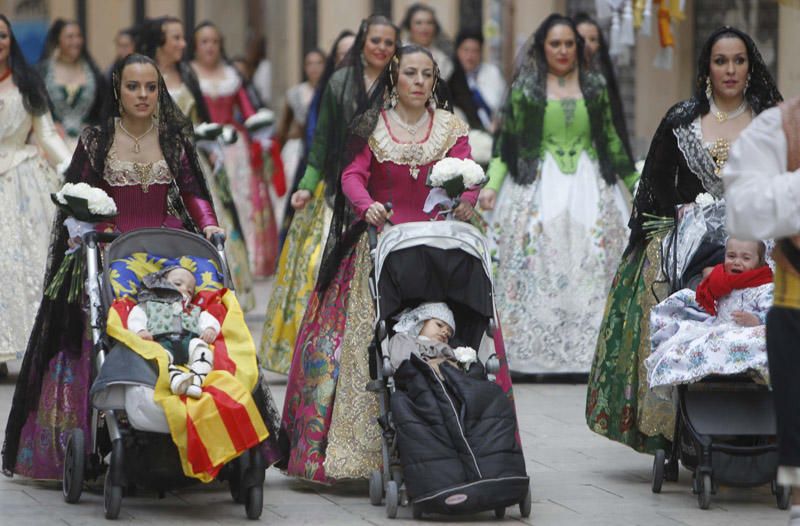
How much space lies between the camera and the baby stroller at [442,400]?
7434 millimetres

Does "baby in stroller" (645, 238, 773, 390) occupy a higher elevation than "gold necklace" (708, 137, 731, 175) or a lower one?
lower

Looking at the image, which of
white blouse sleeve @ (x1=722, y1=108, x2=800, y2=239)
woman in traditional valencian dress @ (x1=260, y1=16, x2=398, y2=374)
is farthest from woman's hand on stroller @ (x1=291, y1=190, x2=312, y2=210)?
white blouse sleeve @ (x1=722, y1=108, x2=800, y2=239)

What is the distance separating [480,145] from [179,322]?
19.7ft

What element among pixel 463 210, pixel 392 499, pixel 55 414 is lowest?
pixel 392 499

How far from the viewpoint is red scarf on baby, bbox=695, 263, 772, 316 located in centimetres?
777

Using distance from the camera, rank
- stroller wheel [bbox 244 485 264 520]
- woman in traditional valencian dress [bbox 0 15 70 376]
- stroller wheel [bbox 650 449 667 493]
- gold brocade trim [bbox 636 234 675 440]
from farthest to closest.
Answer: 1. woman in traditional valencian dress [bbox 0 15 70 376]
2. gold brocade trim [bbox 636 234 675 440]
3. stroller wheel [bbox 650 449 667 493]
4. stroller wheel [bbox 244 485 264 520]

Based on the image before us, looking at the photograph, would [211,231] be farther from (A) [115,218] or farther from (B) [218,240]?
(A) [115,218]

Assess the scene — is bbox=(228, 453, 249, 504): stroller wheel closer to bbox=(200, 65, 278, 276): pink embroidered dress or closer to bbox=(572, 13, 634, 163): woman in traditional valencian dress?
bbox=(572, 13, 634, 163): woman in traditional valencian dress

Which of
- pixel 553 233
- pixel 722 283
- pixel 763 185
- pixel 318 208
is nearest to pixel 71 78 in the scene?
pixel 318 208

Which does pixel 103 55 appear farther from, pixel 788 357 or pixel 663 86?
pixel 788 357

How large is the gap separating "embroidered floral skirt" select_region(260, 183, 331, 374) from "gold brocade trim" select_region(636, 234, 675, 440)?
2.86 m

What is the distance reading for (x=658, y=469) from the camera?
8.16 m

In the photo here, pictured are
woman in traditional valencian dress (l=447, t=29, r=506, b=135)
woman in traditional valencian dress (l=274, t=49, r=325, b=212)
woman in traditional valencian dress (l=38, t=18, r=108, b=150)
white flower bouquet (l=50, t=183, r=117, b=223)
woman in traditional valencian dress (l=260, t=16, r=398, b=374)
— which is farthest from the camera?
woman in traditional valencian dress (l=274, t=49, r=325, b=212)

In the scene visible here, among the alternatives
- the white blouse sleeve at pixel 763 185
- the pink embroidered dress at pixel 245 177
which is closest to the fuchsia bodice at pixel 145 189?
the white blouse sleeve at pixel 763 185
